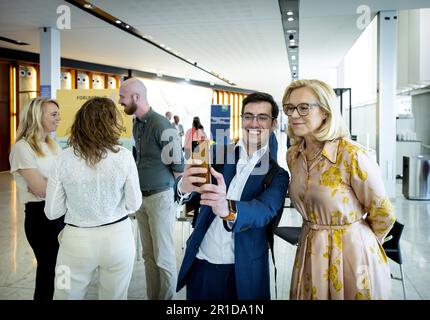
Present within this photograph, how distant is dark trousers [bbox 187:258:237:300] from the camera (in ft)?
4.56

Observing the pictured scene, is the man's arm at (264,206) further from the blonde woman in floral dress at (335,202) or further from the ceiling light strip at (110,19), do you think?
the ceiling light strip at (110,19)

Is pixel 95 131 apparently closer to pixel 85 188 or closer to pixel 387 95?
pixel 85 188

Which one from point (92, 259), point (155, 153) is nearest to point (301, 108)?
point (92, 259)

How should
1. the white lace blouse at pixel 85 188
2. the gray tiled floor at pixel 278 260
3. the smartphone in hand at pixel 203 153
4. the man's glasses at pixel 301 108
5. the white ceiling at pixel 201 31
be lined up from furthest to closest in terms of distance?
the white ceiling at pixel 201 31, the gray tiled floor at pixel 278 260, the white lace blouse at pixel 85 188, the man's glasses at pixel 301 108, the smartphone in hand at pixel 203 153

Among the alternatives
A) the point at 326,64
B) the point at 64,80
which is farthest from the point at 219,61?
the point at 64,80

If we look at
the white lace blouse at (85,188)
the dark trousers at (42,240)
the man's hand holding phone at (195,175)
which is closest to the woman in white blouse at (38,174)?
→ the dark trousers at (42,240)

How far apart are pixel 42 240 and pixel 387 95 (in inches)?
261

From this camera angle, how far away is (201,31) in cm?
835

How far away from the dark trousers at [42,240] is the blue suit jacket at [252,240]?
4.18ft

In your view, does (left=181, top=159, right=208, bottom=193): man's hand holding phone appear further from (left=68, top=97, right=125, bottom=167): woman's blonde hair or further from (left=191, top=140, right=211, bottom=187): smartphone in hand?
(left=68, top=97, right=125, bottom=167): woman's blonde hair

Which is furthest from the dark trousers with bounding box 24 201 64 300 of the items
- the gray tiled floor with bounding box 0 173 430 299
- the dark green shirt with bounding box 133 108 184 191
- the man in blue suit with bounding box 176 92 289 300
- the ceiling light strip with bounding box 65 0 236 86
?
the ceiling light strip with bounding box 65 0 236 86

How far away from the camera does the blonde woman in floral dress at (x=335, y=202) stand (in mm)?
1274

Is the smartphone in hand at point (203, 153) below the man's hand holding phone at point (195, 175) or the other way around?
the other way around

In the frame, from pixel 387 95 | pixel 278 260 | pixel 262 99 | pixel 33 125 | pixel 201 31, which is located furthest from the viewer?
pixel 201 31
